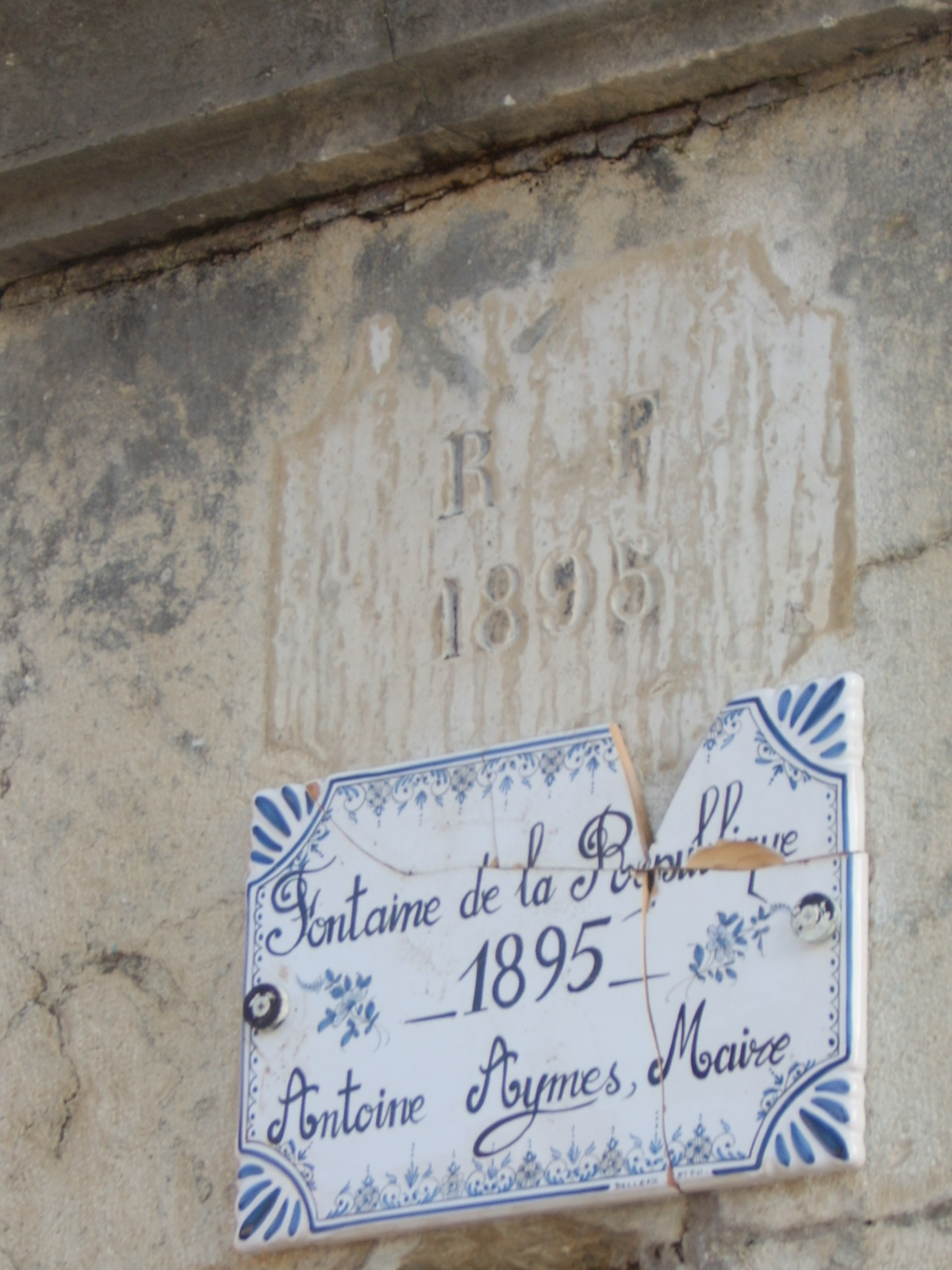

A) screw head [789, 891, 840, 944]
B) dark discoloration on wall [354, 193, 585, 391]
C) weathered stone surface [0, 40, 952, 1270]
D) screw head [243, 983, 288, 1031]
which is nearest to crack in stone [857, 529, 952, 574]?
weathered stone surface [0, 40, 952, 1270]

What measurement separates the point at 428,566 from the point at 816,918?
60 cm

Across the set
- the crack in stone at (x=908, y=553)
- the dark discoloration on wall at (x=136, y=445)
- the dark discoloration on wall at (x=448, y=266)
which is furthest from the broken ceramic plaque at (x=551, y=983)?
the dark discoloration on wall at (x=448, y=266)

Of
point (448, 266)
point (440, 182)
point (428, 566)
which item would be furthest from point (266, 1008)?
point (440, 182)

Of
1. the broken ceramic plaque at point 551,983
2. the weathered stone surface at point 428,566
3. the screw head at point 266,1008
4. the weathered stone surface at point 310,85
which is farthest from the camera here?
the weathered stone surface at point 310,85

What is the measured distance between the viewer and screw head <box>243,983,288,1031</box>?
2.10m

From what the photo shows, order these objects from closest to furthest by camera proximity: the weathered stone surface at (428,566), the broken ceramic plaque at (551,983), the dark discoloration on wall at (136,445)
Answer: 1. the broken ceramic plaque at (551,983)
2. the weathered stone surface at (428,566)
3. the dark discoloration on wall at (136,445)

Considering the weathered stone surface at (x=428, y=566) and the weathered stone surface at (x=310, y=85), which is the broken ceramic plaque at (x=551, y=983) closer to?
the weathered stone surface at (x=428, y=566)

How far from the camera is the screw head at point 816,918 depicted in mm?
1892

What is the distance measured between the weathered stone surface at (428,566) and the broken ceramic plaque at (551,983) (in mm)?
48

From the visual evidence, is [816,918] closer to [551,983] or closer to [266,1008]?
[551,983]

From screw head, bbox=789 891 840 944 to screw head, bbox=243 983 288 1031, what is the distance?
1.66 ft

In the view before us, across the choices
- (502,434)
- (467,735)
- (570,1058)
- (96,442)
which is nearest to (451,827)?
(467,735)

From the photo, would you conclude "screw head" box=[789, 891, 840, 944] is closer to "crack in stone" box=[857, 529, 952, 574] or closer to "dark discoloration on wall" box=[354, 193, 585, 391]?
"crack in stone" box=[857, 529, 952, 574]

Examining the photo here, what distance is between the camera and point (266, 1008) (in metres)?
2.11
